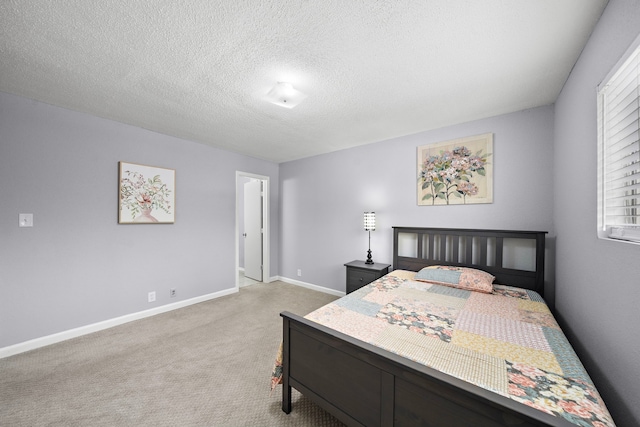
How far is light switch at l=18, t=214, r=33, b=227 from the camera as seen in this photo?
2340 millimetres

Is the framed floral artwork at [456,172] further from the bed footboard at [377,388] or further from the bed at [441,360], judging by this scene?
the bed footboard at [377,388]

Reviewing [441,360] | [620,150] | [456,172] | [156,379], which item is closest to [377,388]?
[441,360]

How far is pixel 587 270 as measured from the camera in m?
1.55

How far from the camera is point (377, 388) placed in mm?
1182

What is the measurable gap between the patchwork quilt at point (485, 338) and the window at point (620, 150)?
69 cm

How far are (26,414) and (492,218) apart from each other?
4238 mm


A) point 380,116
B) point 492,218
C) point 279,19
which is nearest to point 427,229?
point 492,218

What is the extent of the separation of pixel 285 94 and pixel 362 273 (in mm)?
2354

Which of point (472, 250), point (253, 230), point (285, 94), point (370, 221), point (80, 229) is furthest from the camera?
point (253, 230)

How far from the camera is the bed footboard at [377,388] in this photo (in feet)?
2.89

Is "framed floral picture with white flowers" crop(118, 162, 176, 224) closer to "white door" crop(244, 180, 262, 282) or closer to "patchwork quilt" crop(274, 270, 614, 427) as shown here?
"white door" crop(244, 180, 262, 282)

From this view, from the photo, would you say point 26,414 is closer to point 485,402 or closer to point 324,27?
point 485,402

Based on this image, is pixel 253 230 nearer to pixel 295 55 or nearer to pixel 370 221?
pixel 370 221

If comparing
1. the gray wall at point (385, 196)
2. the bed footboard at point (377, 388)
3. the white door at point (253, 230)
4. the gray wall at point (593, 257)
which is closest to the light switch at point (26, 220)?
the bed footboard at point (377, 388)
